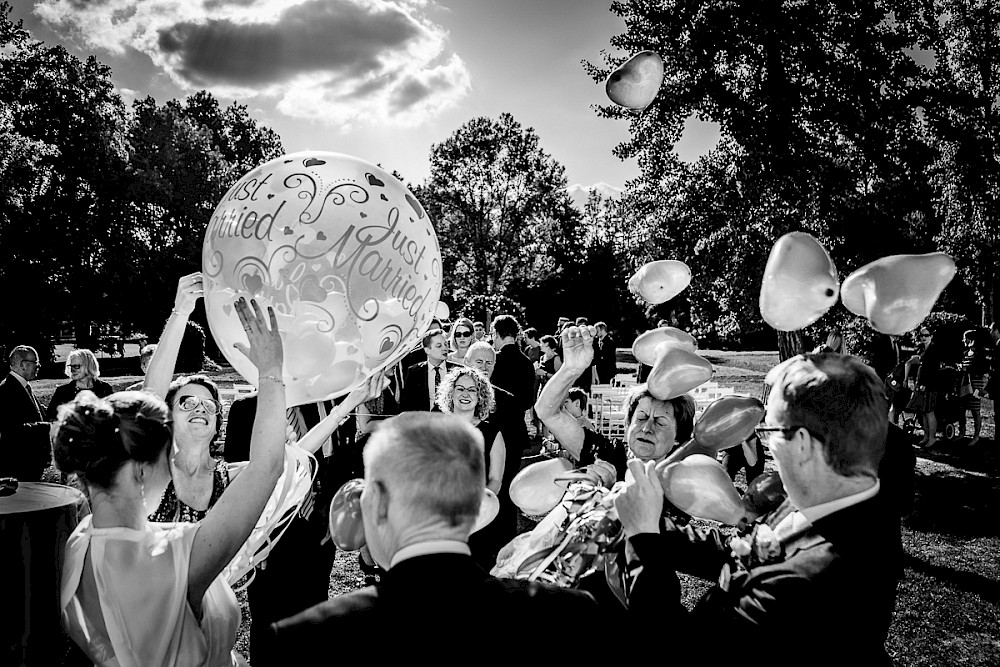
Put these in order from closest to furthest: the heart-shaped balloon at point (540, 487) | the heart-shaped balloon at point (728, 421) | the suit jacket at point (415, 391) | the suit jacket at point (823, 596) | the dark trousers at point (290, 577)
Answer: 1. the suit jacket at point (823, 596)
2. the heart-shaped balloon at point (728, 421)
3. the heart-shaped balloon at point (540, 487)
4. the dark trousers at point (290, 577)
5. the suit jacket at point (415, 391)

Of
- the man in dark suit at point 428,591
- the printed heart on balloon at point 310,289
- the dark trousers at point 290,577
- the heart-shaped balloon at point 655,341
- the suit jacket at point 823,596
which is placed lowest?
the dark trousers at point 290,577

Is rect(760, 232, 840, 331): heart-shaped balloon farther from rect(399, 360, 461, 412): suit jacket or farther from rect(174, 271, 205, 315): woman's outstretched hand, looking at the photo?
rect(399, 360, 461, 412): suit jacket

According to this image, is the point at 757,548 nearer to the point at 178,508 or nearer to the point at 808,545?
the point at 808,545

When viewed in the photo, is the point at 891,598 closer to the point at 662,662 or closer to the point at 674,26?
the point at 662,662

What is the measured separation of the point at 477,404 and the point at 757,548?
84.4 inches

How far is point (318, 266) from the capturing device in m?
2.43

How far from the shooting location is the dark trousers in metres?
3.28

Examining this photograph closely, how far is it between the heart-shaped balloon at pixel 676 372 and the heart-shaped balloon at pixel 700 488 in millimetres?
605

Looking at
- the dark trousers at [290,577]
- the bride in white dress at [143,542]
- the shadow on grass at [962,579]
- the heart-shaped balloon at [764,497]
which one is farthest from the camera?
the shadow on grass at [962,579]

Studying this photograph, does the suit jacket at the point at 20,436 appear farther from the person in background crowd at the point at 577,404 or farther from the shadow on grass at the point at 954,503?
the shadow on grass at the point at 954,503

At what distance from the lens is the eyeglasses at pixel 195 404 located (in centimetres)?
293

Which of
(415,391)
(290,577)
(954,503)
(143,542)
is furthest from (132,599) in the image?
(954,503)

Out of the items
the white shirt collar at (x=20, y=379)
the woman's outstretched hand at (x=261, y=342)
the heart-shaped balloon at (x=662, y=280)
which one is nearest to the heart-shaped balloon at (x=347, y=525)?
the woman's outstretched hand at (x=261, y=342)

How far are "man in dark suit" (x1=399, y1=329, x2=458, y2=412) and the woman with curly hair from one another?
140cm
